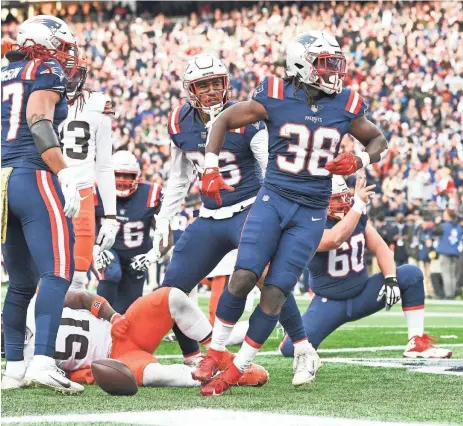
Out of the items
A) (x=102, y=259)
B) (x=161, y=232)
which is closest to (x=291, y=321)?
(x=161, y=232)

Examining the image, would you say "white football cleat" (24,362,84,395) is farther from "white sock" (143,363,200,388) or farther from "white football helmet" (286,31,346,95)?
"white football helmet" (286,31,346,95)

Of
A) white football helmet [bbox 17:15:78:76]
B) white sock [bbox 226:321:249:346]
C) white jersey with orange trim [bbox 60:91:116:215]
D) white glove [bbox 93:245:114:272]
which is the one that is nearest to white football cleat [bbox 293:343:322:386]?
white jersey with orange trim [bbox 60:91:116:215]

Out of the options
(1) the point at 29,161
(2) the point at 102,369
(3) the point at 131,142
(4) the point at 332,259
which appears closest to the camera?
(2) the point at 102,369

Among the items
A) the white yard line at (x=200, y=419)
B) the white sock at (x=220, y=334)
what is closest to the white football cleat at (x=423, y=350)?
the white sock at (x=220, y=334)

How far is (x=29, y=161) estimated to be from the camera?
191 inches

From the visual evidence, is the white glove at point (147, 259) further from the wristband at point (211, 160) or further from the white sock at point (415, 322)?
the white sock at point (415, 322)

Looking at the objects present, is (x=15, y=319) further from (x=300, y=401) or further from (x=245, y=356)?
(x=300, y=401)

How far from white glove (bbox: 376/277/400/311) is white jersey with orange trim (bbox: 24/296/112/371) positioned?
185 centimetres

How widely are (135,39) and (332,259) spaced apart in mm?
20861

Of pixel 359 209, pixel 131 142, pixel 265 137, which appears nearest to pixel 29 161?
pixel 265 137

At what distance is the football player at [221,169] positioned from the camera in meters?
5.52

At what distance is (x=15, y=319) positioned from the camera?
16.7 feet

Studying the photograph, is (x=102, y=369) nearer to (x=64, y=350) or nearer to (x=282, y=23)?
(x=64, y=350)

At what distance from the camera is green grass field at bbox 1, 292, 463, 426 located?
12.6 ft
